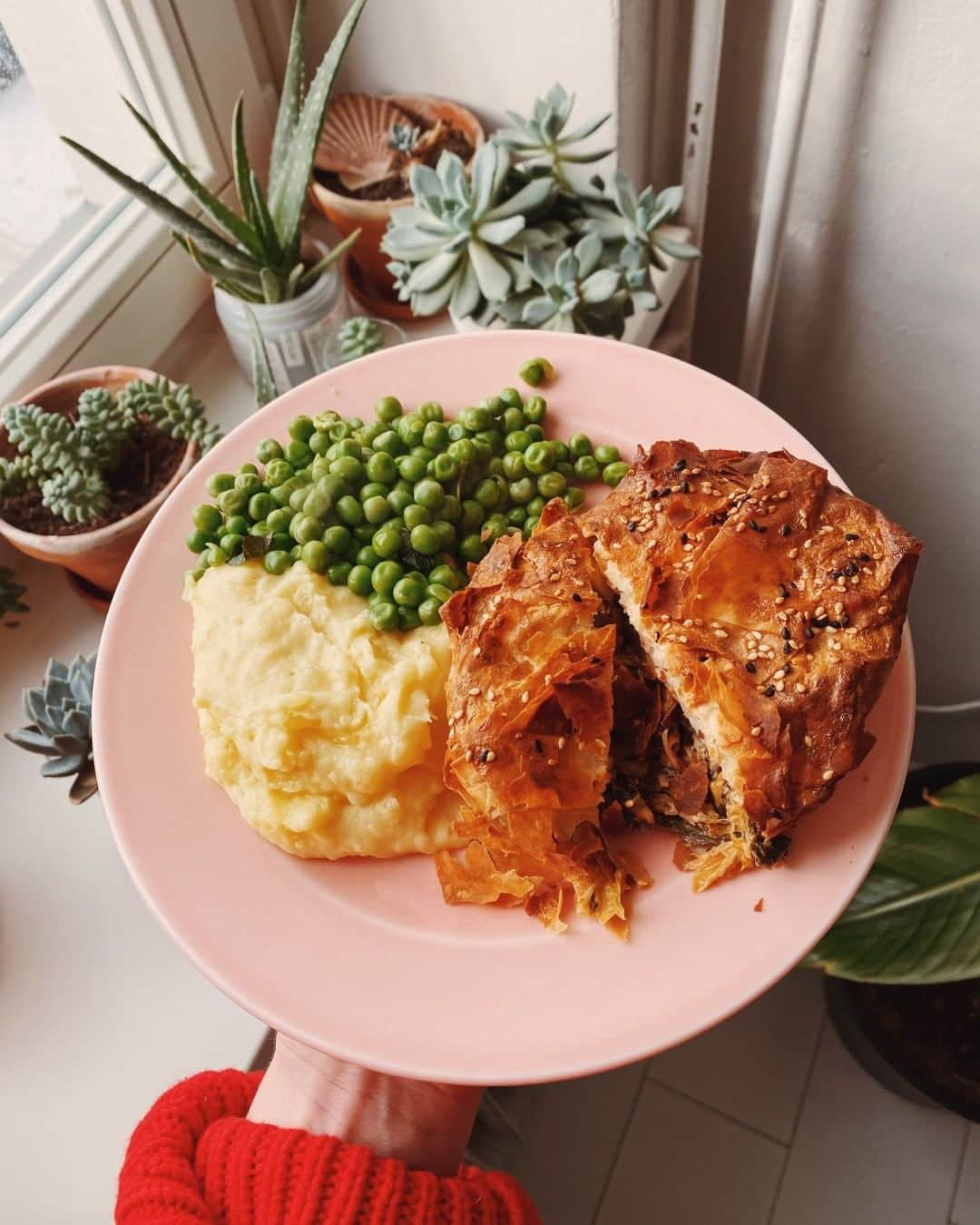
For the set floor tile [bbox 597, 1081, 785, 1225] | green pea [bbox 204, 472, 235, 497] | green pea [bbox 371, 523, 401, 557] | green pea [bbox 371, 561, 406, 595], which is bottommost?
floor tile [bbox 597, 1081, 785, 1225]

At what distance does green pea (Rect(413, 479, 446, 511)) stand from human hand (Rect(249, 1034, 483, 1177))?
2.69 ft

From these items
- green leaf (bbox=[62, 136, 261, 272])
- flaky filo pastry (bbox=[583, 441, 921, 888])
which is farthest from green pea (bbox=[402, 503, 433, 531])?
green leaf (bbox=[62, 136, 261, 272])

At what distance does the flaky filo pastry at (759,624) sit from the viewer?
1.09 meters

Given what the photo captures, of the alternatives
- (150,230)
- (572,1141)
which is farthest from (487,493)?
(572,1141)

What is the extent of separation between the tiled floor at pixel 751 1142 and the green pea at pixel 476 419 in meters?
1.70

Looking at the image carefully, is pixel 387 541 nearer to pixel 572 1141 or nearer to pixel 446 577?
pixel 446 577

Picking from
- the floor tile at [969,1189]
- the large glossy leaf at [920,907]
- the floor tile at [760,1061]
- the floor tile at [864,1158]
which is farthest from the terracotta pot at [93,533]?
the floor tile at [969,1189]

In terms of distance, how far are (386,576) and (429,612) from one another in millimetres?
86

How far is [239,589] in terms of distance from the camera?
4.63ft

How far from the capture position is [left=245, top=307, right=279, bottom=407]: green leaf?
5.95 ft

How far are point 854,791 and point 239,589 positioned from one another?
2.97ft

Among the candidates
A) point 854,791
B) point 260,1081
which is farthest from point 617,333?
point 260,1081

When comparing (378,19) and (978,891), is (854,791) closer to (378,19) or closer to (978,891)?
(978,891)

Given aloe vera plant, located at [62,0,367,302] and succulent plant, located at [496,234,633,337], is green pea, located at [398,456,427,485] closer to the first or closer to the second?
succulent plant, located at [496,234,633,337]
